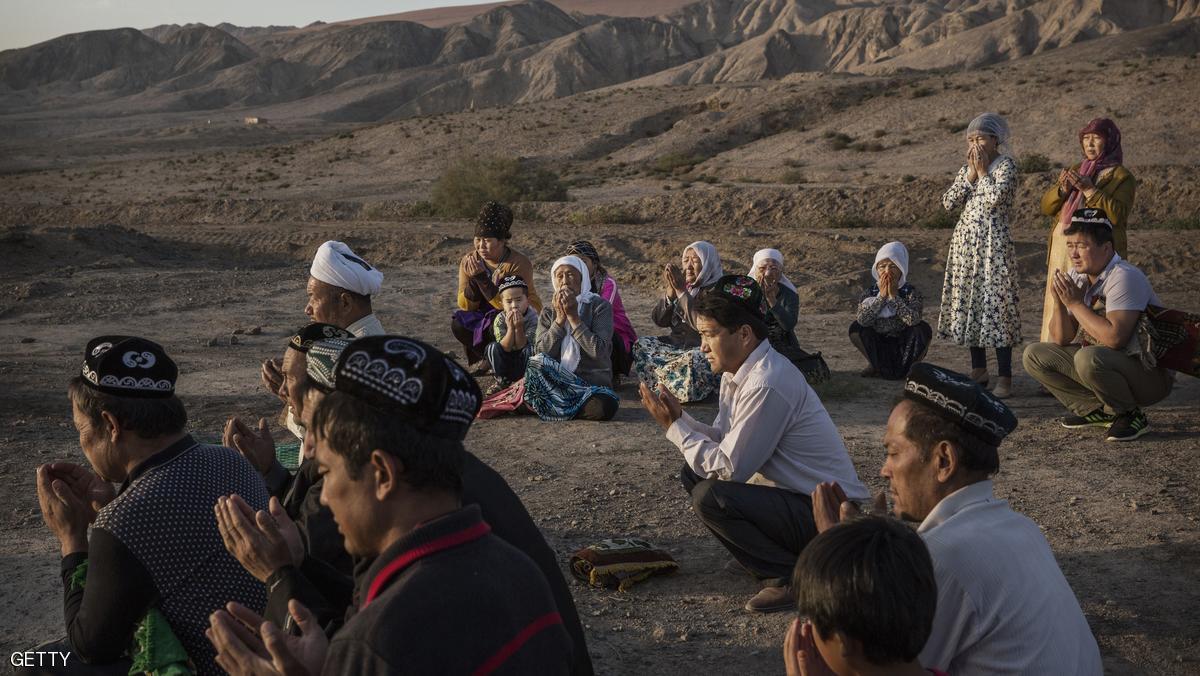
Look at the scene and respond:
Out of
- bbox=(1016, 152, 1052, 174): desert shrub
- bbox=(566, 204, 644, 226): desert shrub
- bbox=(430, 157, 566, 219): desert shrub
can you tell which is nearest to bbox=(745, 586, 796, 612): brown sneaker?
bbox=(566, 204, 644, 226): desert shrub

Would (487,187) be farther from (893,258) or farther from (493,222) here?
(893,258)

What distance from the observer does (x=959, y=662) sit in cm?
262

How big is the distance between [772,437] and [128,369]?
254 centimetres

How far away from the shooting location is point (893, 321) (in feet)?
30.0

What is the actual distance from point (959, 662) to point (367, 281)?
3.72 meters

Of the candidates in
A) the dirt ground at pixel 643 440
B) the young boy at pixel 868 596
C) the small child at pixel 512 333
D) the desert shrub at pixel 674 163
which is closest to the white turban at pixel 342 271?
the dirt ground at pixel 643 440

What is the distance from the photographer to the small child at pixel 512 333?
8.51 meters

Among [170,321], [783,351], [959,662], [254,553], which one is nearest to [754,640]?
[959,662]

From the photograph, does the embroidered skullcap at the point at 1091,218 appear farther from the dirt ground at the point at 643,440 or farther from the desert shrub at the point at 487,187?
the desert shrub at the point at 487,187

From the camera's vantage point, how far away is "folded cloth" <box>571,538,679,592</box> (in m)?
5.05

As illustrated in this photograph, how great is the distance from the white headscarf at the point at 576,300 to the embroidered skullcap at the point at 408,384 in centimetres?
587

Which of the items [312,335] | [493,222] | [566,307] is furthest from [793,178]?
[312,335]

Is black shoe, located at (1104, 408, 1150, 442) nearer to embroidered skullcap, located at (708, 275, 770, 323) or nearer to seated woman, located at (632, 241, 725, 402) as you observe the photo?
seated woman, located at (632, 241, 725, 402)

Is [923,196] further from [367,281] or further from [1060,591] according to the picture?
[1060,591]
